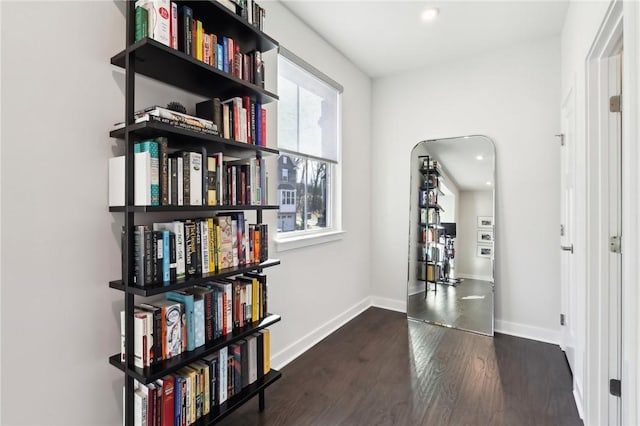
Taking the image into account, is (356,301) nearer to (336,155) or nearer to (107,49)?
(336,155)

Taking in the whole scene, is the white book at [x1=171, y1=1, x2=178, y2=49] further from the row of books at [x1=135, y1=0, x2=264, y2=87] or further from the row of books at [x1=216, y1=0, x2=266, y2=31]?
the row of books at [x1=216, y1=0, x2=266, y2=31]

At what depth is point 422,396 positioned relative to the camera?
2.02 m

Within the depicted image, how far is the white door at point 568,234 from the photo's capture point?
218 centimetres

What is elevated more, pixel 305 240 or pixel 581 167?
pixel 581 167

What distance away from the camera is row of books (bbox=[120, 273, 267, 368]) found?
1338 millimetres

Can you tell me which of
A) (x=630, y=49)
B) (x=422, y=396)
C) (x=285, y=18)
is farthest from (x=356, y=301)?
(x=630, y=49)

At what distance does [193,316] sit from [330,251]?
64.5 inches

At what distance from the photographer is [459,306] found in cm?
322

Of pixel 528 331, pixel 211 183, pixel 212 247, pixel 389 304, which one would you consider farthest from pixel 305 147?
pixel 528 331

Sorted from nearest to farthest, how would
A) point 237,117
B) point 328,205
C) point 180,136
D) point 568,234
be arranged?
point 180,136 < point 237,117 < point 568,234 < point 328,205

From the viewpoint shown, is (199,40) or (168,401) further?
(199,40)

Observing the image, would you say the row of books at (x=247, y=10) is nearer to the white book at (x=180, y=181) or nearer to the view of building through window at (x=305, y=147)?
the view of building through window at (x=305, y=147)

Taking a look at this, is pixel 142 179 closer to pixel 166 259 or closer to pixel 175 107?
pixel 166 259

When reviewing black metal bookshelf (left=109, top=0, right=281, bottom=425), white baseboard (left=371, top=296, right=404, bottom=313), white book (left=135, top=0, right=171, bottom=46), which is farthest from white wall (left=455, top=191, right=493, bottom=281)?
white book (left=135, top=0, right=171, bottom=46)
